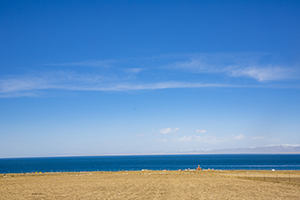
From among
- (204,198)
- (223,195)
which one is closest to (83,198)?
(204,198)

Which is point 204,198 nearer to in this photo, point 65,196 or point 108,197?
point 108,197

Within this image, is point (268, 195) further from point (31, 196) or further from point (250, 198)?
point (31, 196)

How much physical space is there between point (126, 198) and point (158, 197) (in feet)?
9.15

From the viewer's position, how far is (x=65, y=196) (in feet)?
78.3

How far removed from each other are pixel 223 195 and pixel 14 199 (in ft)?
60.0

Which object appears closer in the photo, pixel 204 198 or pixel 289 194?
pixel 204 198

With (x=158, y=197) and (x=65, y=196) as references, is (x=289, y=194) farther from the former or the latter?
(x=65, y=196)

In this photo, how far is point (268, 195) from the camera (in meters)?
23.2

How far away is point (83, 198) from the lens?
22.7 metres

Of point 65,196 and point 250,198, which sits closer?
point 250,198

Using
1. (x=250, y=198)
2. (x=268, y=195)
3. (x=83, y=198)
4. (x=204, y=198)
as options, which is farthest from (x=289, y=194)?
(x=83, y=198)

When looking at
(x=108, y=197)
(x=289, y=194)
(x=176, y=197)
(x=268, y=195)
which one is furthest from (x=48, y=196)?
(x=289, y=194)

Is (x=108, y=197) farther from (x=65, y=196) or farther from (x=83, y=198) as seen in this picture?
(x=65, y=196)

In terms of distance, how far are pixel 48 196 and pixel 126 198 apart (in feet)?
24.4
